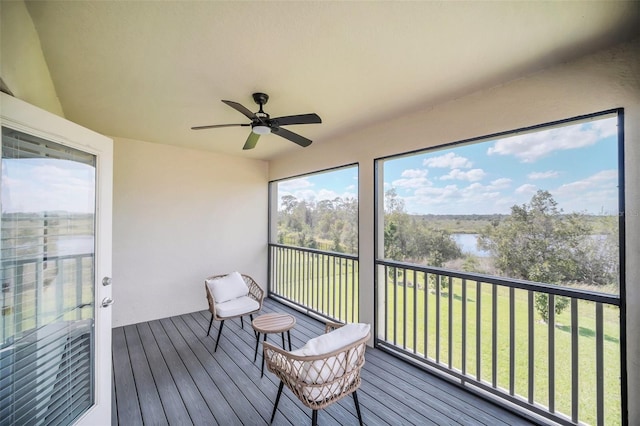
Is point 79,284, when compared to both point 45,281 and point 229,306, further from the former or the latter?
point 229,306

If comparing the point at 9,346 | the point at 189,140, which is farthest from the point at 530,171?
the point at 189,140

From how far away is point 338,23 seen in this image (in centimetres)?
140

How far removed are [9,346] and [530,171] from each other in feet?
10.9

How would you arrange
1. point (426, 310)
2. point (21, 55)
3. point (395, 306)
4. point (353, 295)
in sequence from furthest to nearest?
1. point (353, 295)
2. point (395, 306)
3. point (426, 310)
4. point (21, 55)

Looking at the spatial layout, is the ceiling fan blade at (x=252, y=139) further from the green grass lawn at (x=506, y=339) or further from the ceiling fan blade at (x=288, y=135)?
the green grass lawn at (x=506, y=339)

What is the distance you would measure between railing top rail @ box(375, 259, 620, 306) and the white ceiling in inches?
61.3

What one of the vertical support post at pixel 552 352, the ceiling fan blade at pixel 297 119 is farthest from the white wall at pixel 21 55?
the vertical support post at pixel 552 352

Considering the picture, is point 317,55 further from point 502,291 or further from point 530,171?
point 502,291

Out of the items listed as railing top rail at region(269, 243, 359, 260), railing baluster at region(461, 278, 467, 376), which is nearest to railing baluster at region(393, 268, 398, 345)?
railing top rail at region(269, 243, 359, 260)

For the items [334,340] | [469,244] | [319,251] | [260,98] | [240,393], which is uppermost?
[260,98]

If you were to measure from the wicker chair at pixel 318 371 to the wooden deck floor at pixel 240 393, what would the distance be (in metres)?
0.52

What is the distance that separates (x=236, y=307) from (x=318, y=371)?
5.85ft

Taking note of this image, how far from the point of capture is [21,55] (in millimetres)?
1393

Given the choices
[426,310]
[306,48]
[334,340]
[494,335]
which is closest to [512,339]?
[494,335]
